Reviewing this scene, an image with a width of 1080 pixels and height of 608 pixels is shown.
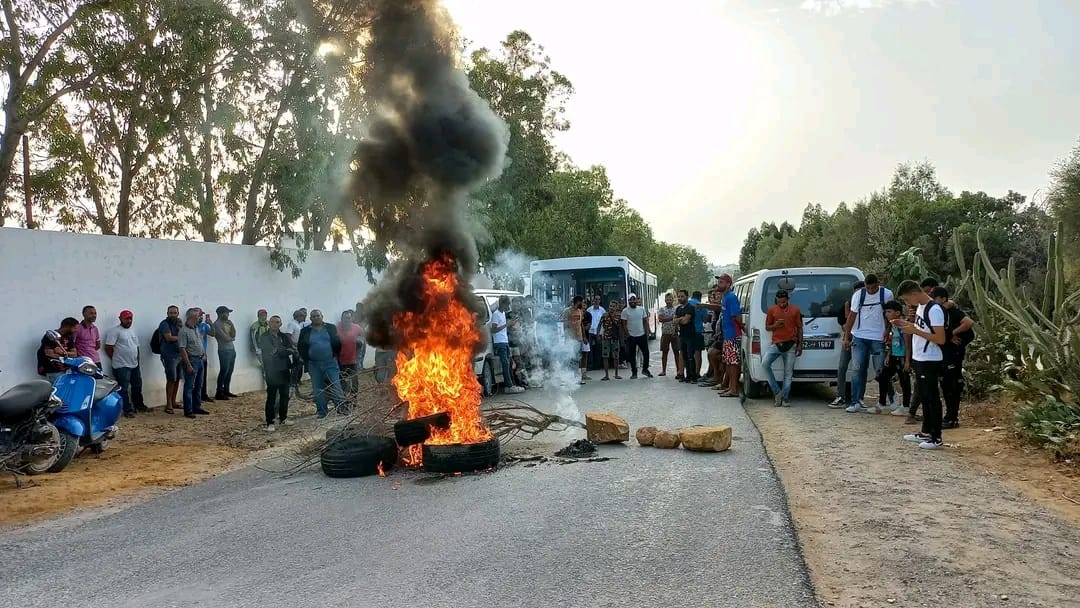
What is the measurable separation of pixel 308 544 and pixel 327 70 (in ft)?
36.4

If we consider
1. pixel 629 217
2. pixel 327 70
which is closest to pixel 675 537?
pixel 327 70

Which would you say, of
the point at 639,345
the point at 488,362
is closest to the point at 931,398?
the point at 488,362

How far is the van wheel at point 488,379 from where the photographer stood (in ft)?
41.0

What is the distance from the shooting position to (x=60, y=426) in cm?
793

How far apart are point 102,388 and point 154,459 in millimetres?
995

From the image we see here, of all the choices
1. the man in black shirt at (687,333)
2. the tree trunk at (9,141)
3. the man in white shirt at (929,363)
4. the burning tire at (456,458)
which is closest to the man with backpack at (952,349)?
the man in white shirt at (929,363)

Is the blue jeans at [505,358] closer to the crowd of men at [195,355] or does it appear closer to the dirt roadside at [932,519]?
the crowd of men at [195,355]

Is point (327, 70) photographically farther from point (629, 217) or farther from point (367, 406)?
point (629, 217)

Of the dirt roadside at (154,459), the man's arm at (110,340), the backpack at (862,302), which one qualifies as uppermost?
the backpack at (862,302)

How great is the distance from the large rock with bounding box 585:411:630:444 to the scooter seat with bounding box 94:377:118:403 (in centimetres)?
543

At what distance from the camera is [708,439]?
7.30 metres

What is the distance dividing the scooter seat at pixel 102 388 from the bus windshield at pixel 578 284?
1170 cm

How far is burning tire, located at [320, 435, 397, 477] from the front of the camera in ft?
23.1

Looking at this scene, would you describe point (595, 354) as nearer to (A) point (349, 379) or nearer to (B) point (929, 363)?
(A) point (349, 379)
